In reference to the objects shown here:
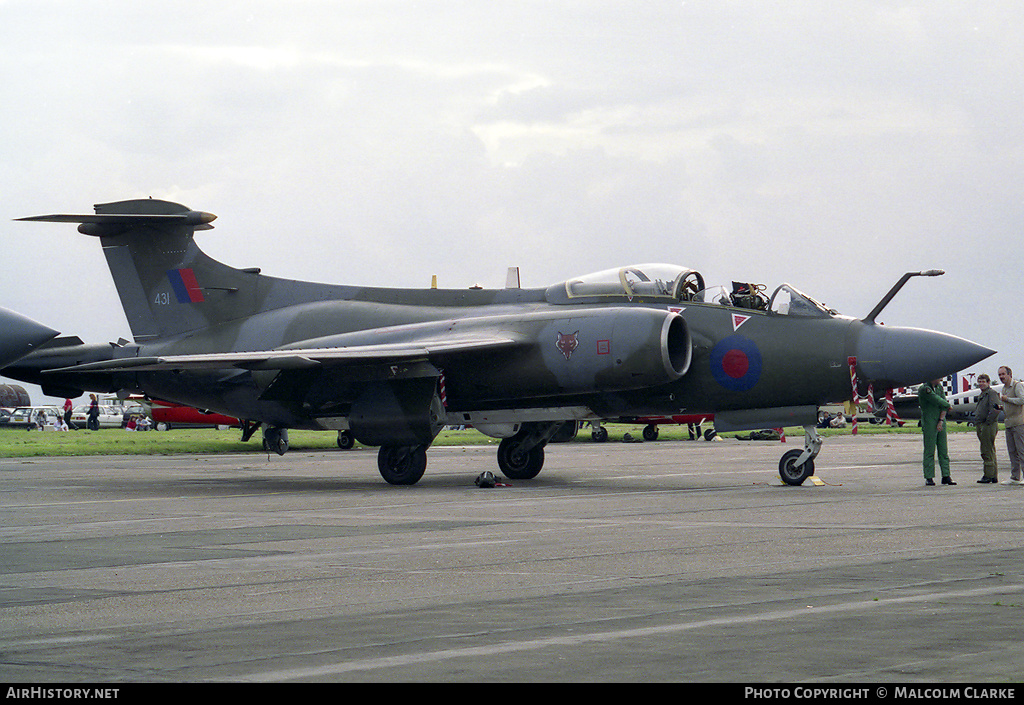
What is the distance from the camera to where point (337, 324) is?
22.3 metres

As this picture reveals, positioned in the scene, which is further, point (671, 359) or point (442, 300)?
point (442, 300)

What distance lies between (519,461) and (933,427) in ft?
23.3

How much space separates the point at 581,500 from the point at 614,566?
7089 millimetres

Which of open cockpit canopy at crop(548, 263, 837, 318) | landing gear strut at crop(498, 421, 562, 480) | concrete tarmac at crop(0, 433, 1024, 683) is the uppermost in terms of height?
open cockpit canopy at crop(548, 263, 837, 318)

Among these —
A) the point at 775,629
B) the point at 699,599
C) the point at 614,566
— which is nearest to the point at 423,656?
the point at 775,629

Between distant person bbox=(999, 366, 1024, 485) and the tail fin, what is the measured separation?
45.3 feet

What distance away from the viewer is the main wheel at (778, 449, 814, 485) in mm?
18344

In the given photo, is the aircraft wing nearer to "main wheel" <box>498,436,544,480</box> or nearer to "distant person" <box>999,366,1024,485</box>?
"main wheel" <box>498,436,544,480</box>

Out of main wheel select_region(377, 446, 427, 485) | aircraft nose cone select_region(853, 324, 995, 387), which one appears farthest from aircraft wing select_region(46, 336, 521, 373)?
aircraft nose cone select_region(853, 324, 995, 387)

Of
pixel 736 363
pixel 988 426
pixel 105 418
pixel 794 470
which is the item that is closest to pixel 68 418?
pixel 105 418

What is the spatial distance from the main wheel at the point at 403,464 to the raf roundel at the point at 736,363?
16.7 feet

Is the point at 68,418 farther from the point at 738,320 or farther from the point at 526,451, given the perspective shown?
the point at 738,320

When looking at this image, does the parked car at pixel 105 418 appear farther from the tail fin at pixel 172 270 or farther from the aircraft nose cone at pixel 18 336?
the aircraft nose cone at pixel 18 336
